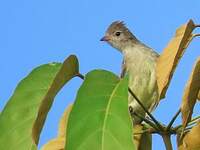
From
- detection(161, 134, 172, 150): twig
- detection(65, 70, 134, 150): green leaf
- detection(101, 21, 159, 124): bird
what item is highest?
detection(101, 21, 159, 124): bird

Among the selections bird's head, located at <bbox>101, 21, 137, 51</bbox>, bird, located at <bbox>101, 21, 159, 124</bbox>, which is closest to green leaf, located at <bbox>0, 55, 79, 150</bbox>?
bird, located at <bbox>101, 21, 159, 124</bbox>

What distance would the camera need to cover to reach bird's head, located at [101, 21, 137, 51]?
338 inches

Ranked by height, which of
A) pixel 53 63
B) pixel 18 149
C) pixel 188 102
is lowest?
pixel 18 149

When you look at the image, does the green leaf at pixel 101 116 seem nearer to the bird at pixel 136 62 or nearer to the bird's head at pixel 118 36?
the bird at pixel 136 62

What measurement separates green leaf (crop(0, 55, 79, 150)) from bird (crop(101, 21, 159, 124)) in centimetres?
302

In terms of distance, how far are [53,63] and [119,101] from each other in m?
0.54

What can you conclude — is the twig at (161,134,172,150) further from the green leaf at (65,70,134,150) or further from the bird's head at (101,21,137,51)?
the bird's head at (101,21,137,51)

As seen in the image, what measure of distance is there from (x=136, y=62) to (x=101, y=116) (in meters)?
5.52

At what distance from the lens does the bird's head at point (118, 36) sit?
8586 millimetres

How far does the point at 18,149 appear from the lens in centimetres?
216

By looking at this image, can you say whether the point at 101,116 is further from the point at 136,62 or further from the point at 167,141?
the point at 136,62

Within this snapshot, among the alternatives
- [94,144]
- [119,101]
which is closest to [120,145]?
[94,144]

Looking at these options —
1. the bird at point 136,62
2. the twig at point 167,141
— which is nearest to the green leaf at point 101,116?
the twig at point 167,141

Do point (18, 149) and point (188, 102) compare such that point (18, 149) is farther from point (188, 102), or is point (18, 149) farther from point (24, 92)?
point (188, 102)
